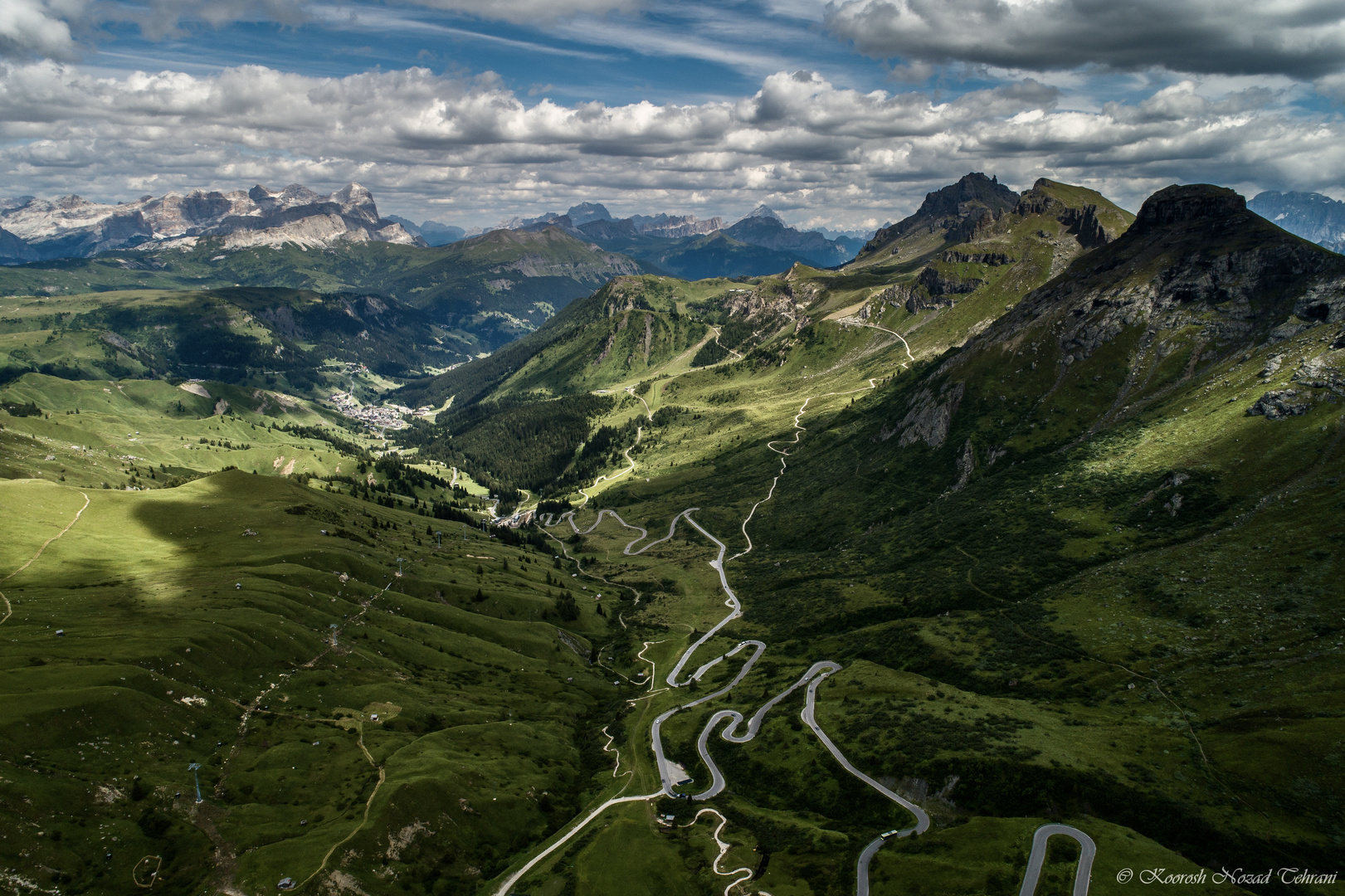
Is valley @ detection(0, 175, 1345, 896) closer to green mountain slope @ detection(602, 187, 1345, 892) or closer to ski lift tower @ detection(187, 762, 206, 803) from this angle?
ski lift tower @ detection(187, 762, 206, 803)

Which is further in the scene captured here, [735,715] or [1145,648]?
[735,715]

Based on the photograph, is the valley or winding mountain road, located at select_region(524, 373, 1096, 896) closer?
winding mountain road, located at select_region(524, 373, 1096, 896)

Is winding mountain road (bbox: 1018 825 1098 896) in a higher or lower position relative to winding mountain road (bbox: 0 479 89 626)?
higher

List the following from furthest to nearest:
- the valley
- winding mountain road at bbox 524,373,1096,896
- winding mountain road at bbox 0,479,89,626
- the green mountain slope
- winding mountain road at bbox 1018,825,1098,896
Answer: winding mountain road at bbox 0,479,89,626
the green mountain slope
the valley
winding mountain road at bbox 524,373,1096,896
winding mountain road at bbox 1018,825,1098,896

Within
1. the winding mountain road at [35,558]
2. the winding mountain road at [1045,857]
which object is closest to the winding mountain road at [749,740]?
the winding mountain road at [1045,857]

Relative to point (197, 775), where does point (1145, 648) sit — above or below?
above

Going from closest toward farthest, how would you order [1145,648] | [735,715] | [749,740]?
[1145,648]
[749,740]
[735,715]

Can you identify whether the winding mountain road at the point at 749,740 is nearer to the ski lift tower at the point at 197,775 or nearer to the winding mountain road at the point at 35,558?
the ski lift tower at the point at 197,775

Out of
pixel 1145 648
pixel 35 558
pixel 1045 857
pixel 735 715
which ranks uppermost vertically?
pixel 1145 648

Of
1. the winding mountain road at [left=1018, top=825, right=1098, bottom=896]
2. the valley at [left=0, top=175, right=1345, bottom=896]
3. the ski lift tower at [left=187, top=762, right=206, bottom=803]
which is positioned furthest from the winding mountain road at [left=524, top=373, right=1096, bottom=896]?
the ski lift tower at [left=187, top=762, right=206, bottom=803]

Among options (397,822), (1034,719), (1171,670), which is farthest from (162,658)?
(1171,670)

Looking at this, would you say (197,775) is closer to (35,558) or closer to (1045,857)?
(35,558)

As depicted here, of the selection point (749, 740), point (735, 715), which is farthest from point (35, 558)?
point (749, 740)
